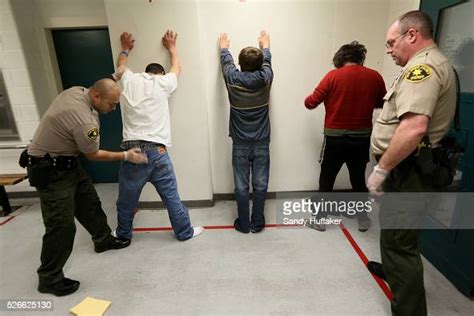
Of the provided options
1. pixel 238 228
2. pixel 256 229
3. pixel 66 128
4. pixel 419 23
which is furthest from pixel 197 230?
pixel 419 23

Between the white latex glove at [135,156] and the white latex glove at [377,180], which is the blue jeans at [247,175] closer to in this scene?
the white latex glove at [135,156]

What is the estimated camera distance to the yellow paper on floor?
1741mm

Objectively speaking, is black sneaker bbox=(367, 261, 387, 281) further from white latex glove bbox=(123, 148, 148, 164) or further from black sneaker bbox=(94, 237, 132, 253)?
black sneaker bbox=(94, 237, 132, 253)

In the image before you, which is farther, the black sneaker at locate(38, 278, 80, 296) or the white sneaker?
the white sneaker

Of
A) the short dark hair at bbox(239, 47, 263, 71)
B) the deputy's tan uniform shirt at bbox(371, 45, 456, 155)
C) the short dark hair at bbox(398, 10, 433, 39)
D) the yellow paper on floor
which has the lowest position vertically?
the yellow paper on floor

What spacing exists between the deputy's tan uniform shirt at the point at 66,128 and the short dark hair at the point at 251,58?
1218mm

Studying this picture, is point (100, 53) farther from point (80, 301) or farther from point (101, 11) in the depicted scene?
point (80, 301)

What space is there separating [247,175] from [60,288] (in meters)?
1.65

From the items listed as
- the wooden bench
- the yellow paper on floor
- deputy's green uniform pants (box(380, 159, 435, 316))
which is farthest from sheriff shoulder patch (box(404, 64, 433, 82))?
the wooden bench

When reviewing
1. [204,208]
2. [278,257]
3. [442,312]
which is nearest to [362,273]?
[442,312]

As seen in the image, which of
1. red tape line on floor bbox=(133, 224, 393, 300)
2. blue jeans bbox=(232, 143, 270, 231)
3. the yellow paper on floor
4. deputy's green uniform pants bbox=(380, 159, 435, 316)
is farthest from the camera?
A: blue jeans bbox=(232, 143, 270, 231)

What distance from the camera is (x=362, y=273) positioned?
2016 mm

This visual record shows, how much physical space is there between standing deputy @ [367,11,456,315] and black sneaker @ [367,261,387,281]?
15.8 inches

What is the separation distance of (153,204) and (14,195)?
1.99 meters
